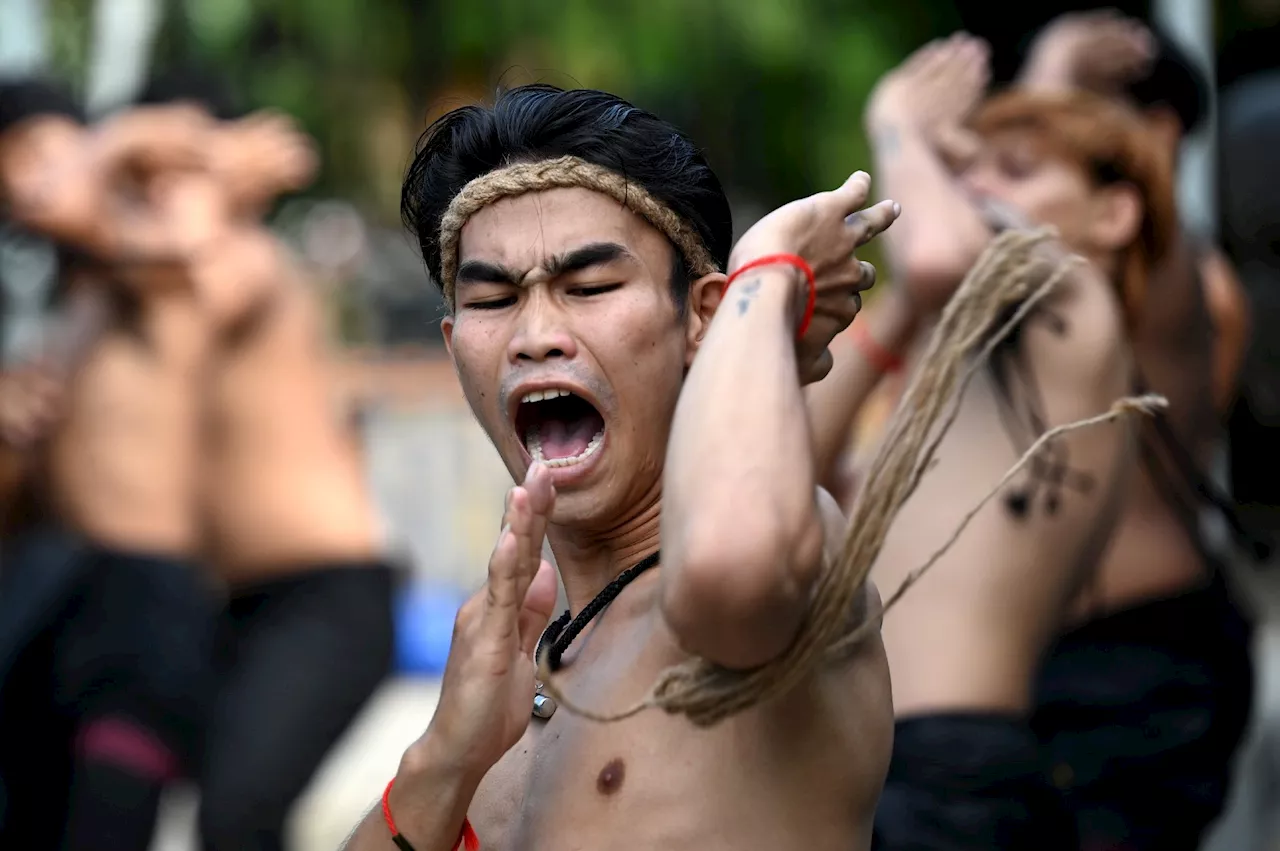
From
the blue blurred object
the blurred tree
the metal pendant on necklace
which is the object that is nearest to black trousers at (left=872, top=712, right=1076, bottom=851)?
the metal pendant on necklace

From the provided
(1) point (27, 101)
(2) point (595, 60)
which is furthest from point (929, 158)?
(2) point (595, 60)

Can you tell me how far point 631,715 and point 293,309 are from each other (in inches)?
154

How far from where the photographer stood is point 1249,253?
25.6 feet

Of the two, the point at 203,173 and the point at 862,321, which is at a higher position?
the point at 203,173

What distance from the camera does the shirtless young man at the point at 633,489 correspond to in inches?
70.9

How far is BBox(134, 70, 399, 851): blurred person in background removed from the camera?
509 cm

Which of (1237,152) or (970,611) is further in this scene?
(1237,152)

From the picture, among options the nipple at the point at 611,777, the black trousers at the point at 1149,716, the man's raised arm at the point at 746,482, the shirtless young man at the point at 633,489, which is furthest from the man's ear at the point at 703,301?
the black trousers at the point at 1149,716

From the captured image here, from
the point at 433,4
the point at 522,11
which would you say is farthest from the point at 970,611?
the point at 433,4

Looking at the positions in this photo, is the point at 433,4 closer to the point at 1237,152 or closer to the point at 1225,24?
the point at 1225,24

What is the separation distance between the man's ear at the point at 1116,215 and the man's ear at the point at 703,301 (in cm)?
201

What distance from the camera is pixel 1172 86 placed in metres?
4.88

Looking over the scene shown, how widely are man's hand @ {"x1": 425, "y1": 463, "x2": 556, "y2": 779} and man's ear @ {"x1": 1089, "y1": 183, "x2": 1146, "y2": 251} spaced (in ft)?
7.66

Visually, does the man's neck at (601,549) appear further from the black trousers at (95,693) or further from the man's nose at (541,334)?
the black trousers at (95,693)
